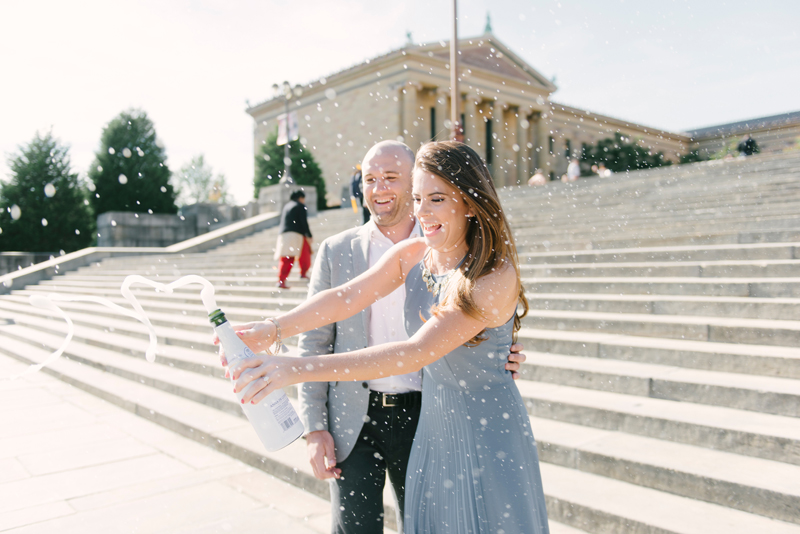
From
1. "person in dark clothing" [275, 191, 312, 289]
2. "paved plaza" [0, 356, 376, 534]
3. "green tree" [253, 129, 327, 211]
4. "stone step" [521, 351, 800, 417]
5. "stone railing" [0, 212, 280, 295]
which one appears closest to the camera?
"paved plaza" [0, 356, 376, 534]

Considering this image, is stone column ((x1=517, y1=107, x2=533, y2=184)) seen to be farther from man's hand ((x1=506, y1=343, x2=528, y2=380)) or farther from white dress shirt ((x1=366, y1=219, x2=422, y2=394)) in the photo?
man's hand ((x1=506, y1=343, x2=528, y2=380))

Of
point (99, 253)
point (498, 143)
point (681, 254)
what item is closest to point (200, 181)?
point (498, 143)

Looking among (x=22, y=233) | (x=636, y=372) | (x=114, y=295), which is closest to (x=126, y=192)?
(x=22, y=233)

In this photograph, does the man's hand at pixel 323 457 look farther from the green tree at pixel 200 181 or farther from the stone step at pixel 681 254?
the green tree at pixel 200 181

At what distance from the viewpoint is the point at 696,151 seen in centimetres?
5975

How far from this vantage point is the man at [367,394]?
2.23m

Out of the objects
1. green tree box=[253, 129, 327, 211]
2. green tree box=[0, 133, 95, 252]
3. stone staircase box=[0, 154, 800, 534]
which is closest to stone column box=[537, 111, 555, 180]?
green tree box=[253, 129, 327, 211]

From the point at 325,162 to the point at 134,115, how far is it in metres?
14.3

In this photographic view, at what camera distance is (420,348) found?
1604 mm

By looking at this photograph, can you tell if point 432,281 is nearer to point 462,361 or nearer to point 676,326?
point 462,361

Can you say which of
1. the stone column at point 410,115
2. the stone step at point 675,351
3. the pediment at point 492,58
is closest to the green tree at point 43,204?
the stone column at point 410,115

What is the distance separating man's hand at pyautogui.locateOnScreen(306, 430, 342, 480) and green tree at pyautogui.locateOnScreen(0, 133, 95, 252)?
31.2 meters

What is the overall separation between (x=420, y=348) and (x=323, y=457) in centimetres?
89

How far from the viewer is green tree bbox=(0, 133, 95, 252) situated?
1118 inches
